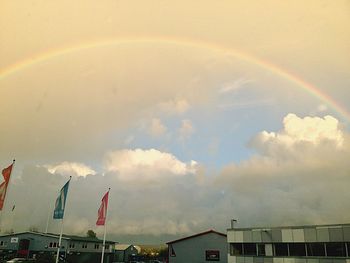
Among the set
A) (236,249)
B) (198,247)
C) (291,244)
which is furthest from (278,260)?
(198,247)

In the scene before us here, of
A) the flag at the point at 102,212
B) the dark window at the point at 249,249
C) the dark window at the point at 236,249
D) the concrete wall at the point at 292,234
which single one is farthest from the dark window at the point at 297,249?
the flag at the point at 102,212

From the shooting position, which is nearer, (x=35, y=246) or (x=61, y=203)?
(x=61, y=203)

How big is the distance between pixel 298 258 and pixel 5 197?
Answer: 31.9m

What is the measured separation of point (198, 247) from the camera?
71.0 meters

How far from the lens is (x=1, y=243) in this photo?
78.9 meters

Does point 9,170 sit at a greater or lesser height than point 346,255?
greater

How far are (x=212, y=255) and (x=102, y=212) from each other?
36.5 m

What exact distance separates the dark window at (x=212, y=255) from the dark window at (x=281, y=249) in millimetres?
26779

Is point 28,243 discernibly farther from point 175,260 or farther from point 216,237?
point 216,237

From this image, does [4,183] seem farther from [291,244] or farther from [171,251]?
[171,251]

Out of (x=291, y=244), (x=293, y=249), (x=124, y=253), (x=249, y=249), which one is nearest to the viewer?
(x=293, y=249)

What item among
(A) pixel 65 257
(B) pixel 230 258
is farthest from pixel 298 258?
(A) pixel 65 257

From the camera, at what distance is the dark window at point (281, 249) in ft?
142

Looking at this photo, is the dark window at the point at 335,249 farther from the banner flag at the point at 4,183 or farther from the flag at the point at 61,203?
the banner flag at the point at 4,183
